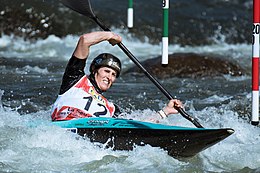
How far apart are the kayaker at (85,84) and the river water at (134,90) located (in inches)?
7.8

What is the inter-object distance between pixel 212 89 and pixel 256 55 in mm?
3046

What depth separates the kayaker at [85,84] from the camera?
5.32 metres

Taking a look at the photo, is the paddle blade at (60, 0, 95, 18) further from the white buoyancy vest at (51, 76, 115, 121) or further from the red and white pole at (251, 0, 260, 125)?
the red and white pole at (251, 0, 260, 125)

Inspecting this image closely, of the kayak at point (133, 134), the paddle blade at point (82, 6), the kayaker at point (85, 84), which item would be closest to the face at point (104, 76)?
the kayaker at point (85, 84)

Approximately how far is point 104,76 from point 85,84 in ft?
0.53

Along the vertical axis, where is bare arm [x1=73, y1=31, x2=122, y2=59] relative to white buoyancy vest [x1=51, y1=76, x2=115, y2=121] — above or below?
above

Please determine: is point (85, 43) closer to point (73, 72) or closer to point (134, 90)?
point (73, 72)

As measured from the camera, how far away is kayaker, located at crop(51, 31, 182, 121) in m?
5.32

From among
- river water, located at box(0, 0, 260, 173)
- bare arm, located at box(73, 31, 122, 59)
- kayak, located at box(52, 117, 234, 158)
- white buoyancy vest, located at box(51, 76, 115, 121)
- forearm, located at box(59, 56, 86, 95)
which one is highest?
bare arm, located at box(73, 31, 122, 59)

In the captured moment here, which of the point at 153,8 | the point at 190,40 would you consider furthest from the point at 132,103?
the point at 153,8

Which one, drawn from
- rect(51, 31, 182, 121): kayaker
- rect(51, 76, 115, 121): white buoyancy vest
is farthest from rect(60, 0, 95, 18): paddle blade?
rect(51, 76, 115, 121): white buoyancy vest

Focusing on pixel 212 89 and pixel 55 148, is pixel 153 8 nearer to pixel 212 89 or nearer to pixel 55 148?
pixel 212 89

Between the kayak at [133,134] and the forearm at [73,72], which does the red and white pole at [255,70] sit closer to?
the kayak at [133,134]

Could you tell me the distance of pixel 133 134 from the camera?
518 cm
